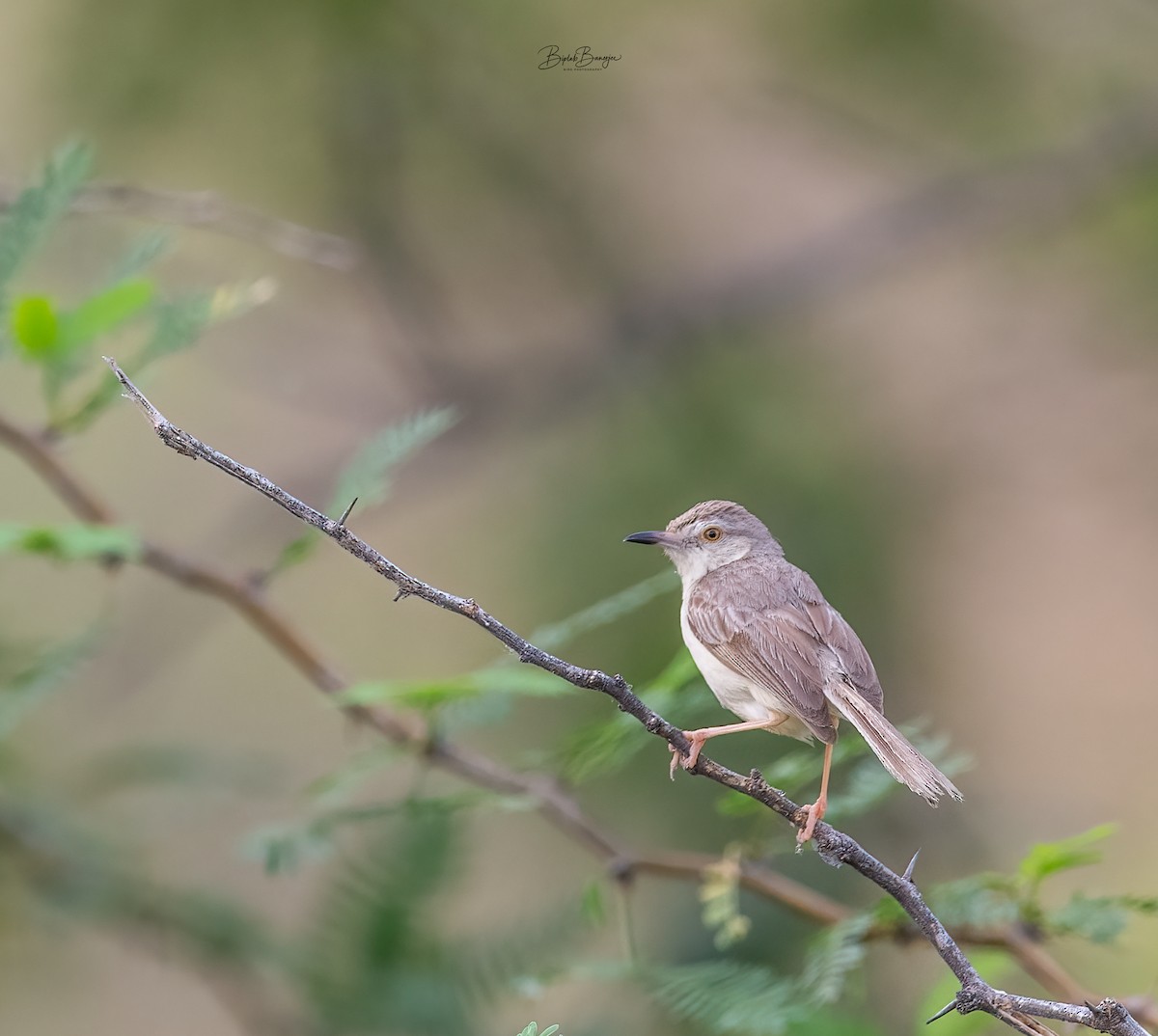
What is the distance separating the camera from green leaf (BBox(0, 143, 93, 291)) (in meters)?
2.22

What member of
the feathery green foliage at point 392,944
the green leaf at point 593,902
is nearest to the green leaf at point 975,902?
the green leaf at point 593,902

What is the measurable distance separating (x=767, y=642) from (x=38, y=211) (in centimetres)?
146

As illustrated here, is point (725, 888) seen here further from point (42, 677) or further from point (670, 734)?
point (42, 677)

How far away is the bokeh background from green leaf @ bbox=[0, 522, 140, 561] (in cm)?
119

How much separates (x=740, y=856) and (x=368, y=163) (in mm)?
2995

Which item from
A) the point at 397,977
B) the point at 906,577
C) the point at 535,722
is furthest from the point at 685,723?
the point at 906,577

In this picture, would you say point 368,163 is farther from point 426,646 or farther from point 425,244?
point 426,646

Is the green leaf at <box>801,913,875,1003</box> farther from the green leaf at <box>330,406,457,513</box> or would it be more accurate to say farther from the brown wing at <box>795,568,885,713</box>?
the green leaf at <box>330,406,457,513</box>

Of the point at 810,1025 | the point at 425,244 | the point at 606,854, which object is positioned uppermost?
the point at 425,244

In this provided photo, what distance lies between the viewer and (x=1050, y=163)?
14.0ft

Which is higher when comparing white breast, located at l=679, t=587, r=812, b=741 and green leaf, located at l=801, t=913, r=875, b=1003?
white breast, located at l=679, t=587, r=812, b=741

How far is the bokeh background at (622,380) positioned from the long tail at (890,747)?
1.45 metres

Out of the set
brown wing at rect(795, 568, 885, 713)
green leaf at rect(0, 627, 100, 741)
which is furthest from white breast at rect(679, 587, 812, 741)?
green leaf at rect(0, 627, 100, 741)

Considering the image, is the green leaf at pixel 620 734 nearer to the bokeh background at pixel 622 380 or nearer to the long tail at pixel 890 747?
the long tail at pixel 890 747
